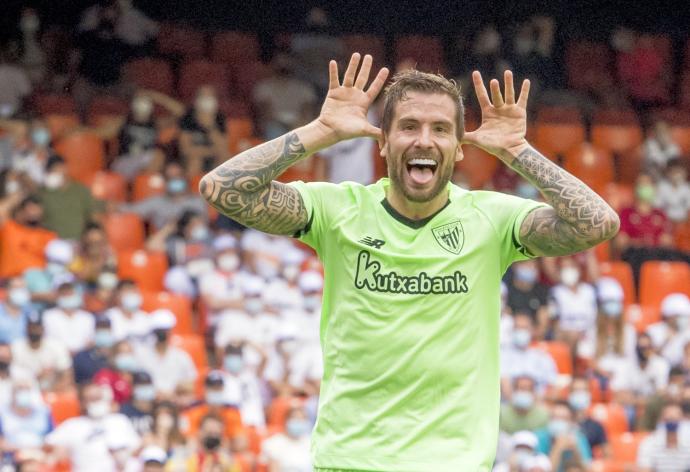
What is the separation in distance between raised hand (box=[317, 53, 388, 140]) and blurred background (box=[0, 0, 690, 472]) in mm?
5543

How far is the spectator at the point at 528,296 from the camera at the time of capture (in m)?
12.8

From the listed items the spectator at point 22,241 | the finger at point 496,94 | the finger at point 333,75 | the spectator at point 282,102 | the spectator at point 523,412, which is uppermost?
the spectator at point 282,102

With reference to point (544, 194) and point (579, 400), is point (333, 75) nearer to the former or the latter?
point (544, 194)

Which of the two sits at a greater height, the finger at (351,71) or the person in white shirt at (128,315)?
the finger at (351,71)

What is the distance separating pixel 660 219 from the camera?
47.4 feet

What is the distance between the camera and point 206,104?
46.4ft

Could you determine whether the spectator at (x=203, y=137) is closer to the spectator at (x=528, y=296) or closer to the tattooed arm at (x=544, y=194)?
the spectator at (x=528, y=296)

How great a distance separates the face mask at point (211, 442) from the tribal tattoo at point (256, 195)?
560 centimetres

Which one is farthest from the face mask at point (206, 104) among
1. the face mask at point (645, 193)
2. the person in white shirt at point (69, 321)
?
the face mask at point (645, 193)

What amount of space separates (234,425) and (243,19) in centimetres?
714

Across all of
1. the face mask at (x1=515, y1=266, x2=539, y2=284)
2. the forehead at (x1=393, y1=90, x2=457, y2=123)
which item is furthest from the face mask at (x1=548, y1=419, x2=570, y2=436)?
the forehead at (x1=393, y1=90, x2=457, y2=123)

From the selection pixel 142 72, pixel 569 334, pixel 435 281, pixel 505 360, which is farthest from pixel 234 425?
pixel 435 281

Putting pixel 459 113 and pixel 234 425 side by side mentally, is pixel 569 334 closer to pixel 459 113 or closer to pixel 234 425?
pixel 234 425

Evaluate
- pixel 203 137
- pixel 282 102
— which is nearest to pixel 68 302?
pixel 203 137
